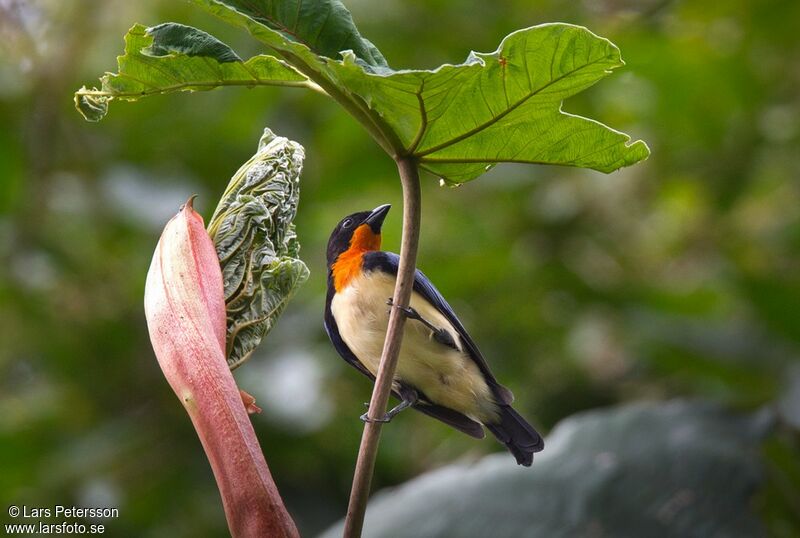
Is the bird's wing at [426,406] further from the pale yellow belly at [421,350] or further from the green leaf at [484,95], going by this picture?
the green leaf at [484,95]

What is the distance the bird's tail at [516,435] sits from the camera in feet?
4.00

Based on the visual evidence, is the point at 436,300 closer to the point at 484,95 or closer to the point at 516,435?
the point at 516,435

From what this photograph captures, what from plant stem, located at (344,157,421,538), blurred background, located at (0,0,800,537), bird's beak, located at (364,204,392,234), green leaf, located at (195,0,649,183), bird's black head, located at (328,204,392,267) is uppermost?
blurred background, located at (0,0,800,537)

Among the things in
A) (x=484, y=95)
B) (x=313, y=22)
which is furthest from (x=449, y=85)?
(x=313, y=22)

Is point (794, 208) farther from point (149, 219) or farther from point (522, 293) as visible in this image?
point (149, 219)

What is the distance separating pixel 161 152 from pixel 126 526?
1.33 meters

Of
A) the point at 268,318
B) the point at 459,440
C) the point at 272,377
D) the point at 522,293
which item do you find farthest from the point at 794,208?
the point at 268,318

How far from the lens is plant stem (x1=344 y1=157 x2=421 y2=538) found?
82 cm

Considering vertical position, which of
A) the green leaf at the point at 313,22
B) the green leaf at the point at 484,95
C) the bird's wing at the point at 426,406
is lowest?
the bird's wing at the point at 426,406

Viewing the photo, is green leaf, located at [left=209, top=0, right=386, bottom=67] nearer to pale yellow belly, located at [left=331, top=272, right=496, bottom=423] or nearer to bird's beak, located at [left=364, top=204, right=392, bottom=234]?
bird's beak, located at [left=364, top=204, right=392, bottom=234]

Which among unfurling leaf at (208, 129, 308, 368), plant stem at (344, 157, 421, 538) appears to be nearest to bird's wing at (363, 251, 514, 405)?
unfurling leaf at (208, 129, 308, 368)

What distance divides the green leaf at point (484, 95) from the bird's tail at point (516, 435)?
0.36 meters

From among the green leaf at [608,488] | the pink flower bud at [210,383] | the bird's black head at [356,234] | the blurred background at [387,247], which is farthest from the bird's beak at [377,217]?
the blurred background at [387,247]

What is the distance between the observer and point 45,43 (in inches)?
124
